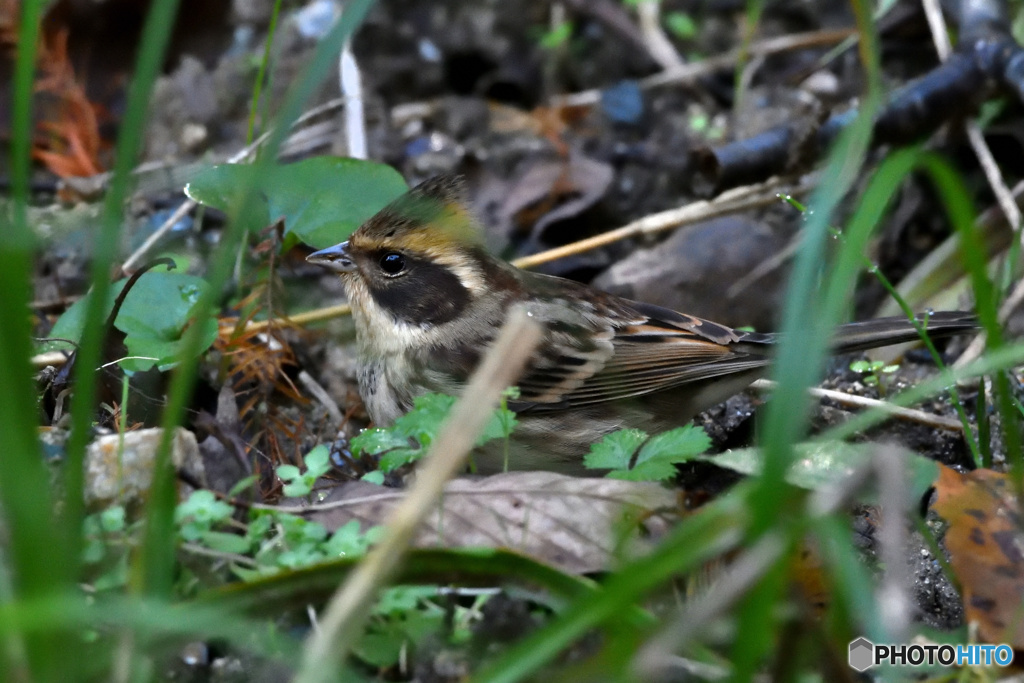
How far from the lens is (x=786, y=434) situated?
5.20ft

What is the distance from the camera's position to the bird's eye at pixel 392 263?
3.90 m

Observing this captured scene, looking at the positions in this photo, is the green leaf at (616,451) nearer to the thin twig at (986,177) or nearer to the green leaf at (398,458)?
the green leaf at (398,458)

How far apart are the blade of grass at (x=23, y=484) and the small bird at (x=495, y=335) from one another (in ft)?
6.64

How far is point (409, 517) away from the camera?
5.49ft

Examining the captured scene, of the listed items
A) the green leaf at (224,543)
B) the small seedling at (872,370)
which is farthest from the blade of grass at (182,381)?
the small seedling at (872,370)

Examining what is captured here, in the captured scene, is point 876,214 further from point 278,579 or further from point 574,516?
point 278,579

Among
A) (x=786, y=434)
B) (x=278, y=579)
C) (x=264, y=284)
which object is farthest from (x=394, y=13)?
(x=786, y=434)

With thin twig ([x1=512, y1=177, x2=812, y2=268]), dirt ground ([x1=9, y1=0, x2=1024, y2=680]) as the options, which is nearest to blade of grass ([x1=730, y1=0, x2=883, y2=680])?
dirt ground ([x1=9, y1=0, x2=1024, y2=680])

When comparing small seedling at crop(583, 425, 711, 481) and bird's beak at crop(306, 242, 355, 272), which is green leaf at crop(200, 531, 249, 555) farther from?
bird's beak at crop(306, 242, 355, 272)

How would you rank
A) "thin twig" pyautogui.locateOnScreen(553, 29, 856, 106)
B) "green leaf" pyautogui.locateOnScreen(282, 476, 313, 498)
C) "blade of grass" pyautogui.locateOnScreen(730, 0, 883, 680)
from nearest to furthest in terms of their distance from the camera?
"blade of grass" pyautogui.locateOnScreen(730, 0, 883, 680) → "green leaf" pyautogui.locateOnScreen(282, 476, 313, 498) → "thin twig" pyautogui.locateOnScreen(553, 29, 856, 106)

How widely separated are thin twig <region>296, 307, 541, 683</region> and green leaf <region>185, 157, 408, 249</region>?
2.07 metres

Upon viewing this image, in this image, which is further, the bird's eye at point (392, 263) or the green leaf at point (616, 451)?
the bird's eye at point (392, 263)

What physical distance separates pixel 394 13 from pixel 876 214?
482 cm

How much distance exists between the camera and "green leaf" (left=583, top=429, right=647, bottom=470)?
277cm
